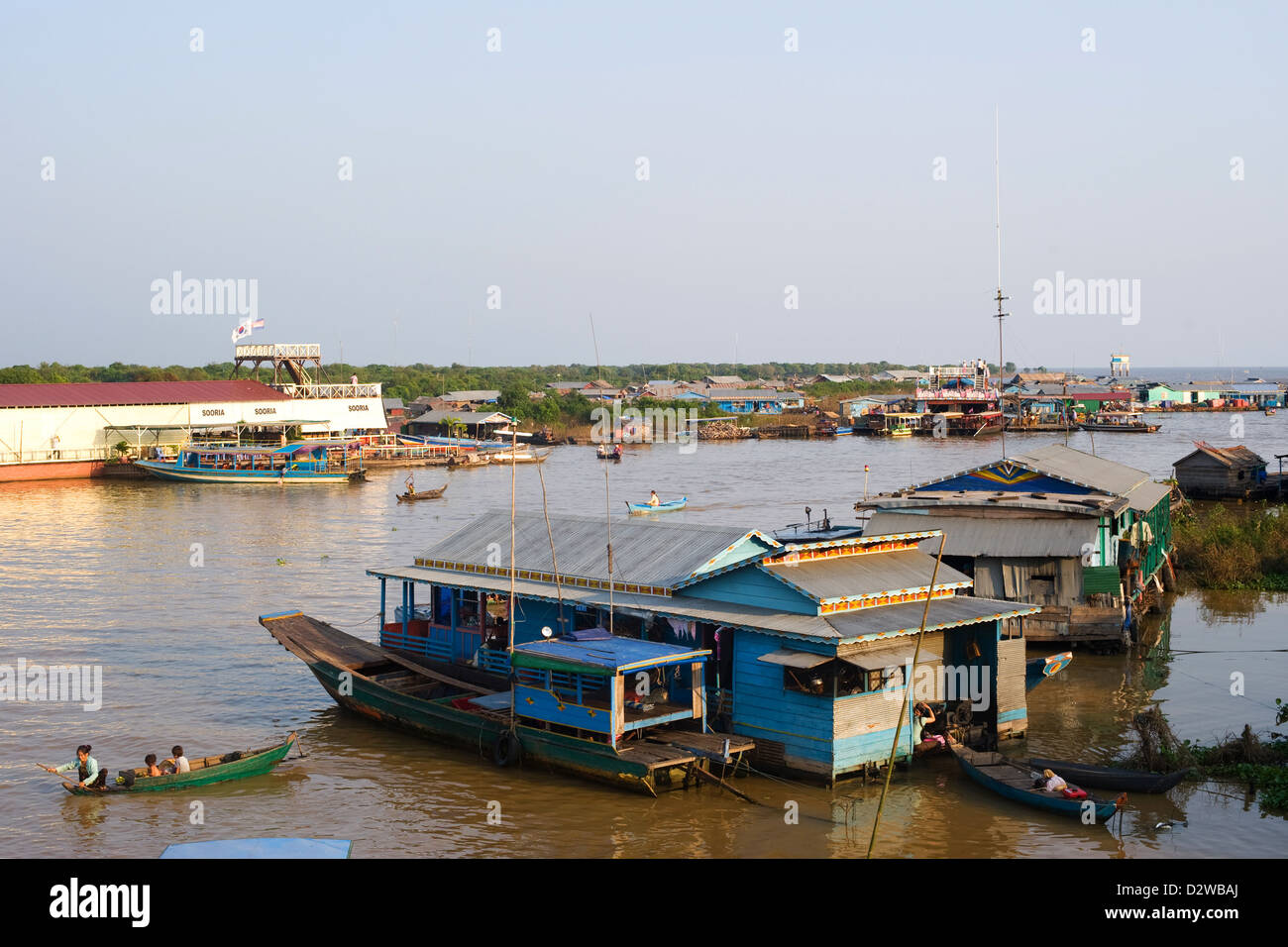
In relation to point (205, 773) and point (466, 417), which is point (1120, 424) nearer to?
point (466, 417)

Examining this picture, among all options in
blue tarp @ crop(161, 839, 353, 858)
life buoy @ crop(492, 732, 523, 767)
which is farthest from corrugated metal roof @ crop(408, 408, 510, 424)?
blue tarp @ crop(161, 839, 353, 858)

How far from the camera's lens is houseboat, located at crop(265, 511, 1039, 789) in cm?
1472

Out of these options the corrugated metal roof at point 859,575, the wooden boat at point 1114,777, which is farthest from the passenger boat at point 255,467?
the wooden boat at point 1114,777

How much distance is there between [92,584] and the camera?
3209 cm

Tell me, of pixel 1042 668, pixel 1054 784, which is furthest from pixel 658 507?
pixel 1054 784

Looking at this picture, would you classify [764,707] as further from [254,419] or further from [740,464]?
[254,419]

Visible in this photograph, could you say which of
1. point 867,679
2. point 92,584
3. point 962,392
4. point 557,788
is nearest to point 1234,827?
point 867,679

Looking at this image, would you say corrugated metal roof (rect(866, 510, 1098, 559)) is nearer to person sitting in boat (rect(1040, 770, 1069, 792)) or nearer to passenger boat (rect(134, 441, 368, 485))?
person sitting in boat (rect(1040, 770, 1069, 792))

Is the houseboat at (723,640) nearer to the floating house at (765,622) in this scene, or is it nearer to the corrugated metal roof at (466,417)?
the floating house at (765,622)

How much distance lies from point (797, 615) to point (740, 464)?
5913 centimetres

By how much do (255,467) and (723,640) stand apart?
175 ft

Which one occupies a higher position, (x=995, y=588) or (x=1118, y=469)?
(x=1118, y=469)

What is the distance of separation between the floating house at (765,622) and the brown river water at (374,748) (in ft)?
2.53
